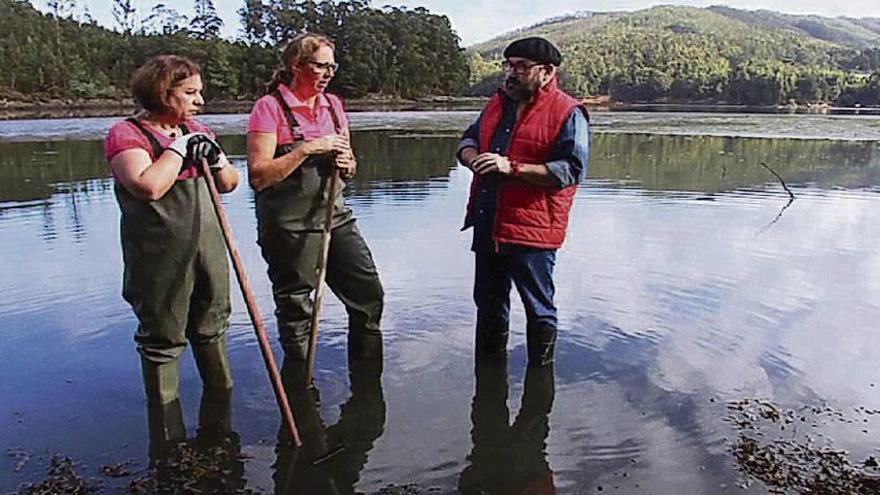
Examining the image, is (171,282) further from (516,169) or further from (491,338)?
(491,338)

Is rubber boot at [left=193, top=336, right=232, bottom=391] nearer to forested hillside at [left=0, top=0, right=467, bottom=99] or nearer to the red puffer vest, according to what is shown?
the red puffer vest

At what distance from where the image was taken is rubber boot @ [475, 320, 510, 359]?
500cm

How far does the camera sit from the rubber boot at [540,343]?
4773mm

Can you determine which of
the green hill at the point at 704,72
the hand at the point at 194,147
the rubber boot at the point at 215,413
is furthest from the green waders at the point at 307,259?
the green hill at the point at 704,72

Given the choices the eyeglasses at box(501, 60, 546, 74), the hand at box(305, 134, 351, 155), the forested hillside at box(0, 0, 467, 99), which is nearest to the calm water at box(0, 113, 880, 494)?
the hand at box(305, 134, 351, 155)

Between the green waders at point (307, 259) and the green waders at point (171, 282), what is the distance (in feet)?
1.59

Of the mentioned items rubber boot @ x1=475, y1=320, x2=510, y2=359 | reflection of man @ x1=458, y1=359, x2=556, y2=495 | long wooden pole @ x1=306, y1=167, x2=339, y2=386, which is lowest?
reflection of man @ x1=458, y1=359, x2=556, y2=495

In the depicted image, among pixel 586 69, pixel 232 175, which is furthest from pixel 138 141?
pixel 586 69

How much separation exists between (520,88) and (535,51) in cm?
22

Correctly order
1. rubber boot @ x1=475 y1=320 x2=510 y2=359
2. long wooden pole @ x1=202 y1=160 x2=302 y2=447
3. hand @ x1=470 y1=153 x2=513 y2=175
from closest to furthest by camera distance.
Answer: long wooden pole @ x1=202 y1=160 x2=302 y2=447 → hand @ x1=470 y1=153 x2=513 y2=175 → rubber boot @ x1=475 y1=320 x2=510 y2=359

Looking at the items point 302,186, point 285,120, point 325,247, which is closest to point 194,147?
point 285,120

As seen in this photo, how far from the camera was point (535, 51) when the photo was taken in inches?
167

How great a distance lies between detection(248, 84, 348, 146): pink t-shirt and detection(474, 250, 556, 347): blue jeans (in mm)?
1198

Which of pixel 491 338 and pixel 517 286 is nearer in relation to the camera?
pixel 517 286
